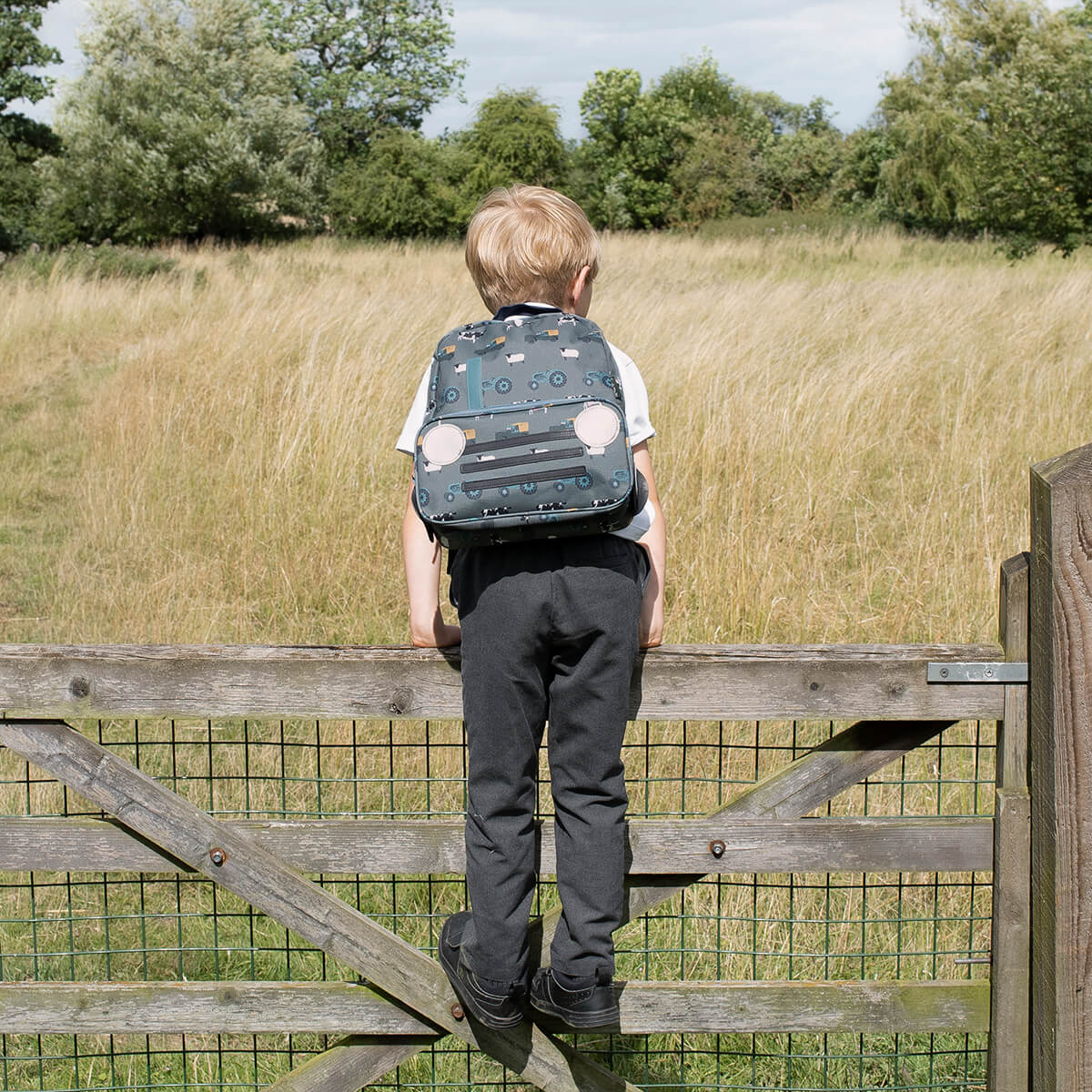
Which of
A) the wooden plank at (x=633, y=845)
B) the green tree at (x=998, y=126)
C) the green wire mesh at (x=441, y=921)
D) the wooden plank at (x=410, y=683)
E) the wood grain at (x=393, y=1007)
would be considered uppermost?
the green tree at (x=998, y=126)

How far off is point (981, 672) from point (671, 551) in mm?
3557

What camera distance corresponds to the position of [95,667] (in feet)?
6.27

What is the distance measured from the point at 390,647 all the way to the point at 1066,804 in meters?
1.16

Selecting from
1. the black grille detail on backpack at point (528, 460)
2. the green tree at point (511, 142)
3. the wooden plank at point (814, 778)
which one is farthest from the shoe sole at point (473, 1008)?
the green tree at point (511, 142)

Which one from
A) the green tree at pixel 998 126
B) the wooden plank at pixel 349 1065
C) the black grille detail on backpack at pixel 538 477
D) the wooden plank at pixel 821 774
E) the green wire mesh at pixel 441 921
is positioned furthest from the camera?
the green tree at pixel 998 126

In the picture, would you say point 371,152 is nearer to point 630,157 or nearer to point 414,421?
point 630,157

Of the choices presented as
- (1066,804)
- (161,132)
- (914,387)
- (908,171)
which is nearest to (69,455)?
(914,387)

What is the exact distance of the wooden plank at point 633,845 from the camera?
1991mm

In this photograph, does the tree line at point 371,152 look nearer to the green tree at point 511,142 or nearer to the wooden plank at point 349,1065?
the green tree at point 511,142

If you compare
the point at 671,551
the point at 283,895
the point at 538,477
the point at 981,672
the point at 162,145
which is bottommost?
the point at 283,895

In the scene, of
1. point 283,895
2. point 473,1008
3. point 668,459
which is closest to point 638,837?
point 473,1008

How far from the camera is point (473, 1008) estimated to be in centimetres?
190

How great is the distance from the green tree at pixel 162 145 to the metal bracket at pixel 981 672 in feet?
92.3

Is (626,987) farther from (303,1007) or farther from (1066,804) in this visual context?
(1066,804)
